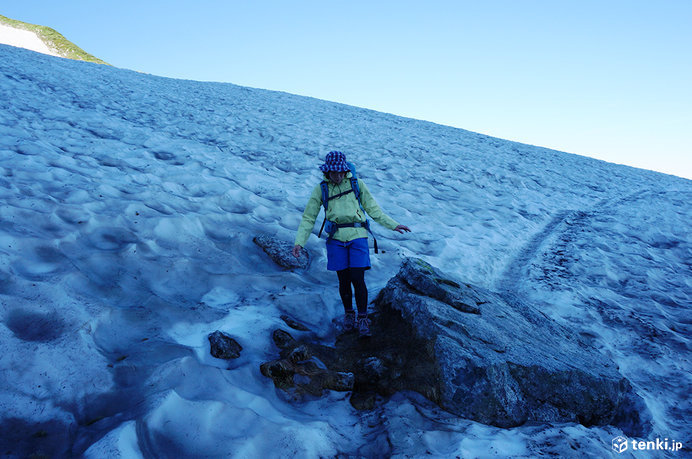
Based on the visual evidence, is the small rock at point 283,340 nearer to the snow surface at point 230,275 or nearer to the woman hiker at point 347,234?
the snow surface at point 230,275

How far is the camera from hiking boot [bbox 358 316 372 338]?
150 inches

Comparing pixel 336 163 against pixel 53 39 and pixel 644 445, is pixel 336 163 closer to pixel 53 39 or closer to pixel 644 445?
pixel 644 445

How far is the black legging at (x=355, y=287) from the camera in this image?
12.6 feet

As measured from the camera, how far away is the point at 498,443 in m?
2.57

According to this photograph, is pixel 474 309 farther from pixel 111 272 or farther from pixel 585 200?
pixel 585 200

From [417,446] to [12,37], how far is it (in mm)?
50253

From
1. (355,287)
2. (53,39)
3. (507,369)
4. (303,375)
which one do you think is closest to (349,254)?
(355,287)

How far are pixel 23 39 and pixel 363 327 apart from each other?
48.7 metres

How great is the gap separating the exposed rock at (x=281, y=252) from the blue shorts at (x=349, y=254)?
1.33 meters

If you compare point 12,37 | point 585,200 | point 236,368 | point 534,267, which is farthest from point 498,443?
point 12,37

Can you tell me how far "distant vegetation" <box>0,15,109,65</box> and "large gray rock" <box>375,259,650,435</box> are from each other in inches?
1664

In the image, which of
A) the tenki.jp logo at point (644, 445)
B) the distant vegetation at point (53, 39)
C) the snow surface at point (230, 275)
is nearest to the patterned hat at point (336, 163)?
the snow surface at point (230, 275)

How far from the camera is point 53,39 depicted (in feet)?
124

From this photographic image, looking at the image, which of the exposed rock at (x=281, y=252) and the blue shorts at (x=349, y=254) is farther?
the exposed rock at (x=281, y=252)
